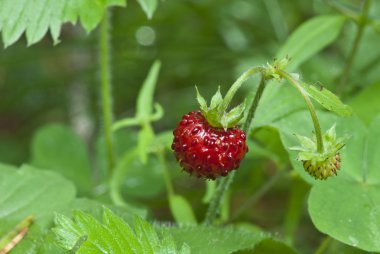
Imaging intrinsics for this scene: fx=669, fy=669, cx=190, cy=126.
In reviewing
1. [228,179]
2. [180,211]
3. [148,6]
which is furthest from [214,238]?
[148,6]

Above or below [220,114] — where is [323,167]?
below

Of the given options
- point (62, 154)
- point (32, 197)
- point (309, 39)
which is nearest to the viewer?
point (32, 197)

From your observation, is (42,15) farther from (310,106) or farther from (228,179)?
(310,106)

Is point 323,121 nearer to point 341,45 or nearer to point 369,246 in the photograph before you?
point 369,246

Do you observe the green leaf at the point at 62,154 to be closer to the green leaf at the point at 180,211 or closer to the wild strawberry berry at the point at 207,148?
the green leaf at the point at 180,211

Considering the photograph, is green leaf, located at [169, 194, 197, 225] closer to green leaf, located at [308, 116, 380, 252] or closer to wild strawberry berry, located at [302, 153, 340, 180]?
green leaf, located at [308, 116, 380, 252]

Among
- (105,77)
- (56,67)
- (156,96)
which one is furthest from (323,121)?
(56,67)
